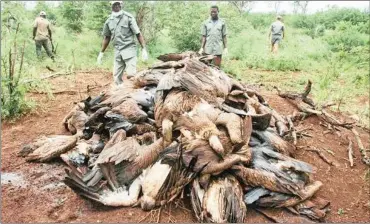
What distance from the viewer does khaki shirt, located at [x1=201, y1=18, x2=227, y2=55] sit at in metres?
8.52

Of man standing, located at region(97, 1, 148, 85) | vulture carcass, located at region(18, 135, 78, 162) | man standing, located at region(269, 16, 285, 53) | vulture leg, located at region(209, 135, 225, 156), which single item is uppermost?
man standing, located at region(97, 1, 148, 85)

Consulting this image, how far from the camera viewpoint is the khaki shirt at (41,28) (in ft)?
36.3

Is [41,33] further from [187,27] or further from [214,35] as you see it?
[214,35]

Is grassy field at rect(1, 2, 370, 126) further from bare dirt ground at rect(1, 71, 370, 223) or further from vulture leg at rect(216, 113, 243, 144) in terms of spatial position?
vulture leg at rect(216, 113, 243, 144)

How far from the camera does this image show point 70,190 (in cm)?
414

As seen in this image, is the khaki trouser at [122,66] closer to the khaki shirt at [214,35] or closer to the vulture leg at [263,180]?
the khaki shirt at [214,35]

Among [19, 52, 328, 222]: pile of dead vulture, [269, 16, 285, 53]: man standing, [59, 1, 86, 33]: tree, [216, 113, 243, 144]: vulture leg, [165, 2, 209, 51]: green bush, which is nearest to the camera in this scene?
[19, 52, 328, 222]: pile of dead vulture

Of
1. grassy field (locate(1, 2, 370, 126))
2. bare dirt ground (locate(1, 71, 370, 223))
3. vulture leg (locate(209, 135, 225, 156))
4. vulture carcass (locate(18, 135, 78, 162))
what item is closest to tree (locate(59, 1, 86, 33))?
grassy field (locate(1, 2, 370, 126))

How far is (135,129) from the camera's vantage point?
468 cm

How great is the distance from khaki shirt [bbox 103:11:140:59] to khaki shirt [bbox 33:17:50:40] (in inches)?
184

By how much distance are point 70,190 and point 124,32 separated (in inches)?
138

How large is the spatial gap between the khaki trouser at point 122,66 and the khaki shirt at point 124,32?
82 mm

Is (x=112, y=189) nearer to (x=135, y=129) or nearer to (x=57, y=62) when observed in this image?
(x=135, y=129)

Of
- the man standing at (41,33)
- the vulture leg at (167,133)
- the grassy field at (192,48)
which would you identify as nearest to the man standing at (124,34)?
the grassy field at (192,48)
